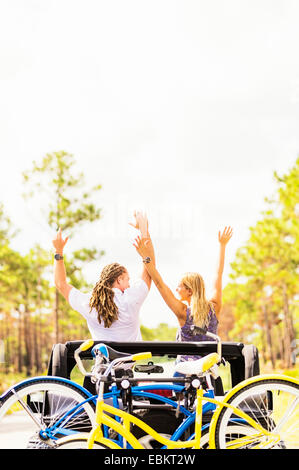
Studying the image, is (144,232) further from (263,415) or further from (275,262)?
(275,262)

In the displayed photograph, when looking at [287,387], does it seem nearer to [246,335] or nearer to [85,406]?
[85,406]

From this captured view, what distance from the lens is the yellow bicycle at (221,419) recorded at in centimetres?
299

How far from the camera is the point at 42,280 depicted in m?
27.7

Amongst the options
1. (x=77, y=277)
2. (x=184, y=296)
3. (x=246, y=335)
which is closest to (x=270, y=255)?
(x=77, y=277)

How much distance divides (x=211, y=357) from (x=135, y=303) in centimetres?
103

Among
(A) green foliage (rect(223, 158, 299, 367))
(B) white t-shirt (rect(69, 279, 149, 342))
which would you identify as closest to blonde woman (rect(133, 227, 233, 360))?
(B) white t-shirt (rect(69, 279, 149, 342))

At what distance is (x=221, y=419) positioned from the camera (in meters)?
3.04

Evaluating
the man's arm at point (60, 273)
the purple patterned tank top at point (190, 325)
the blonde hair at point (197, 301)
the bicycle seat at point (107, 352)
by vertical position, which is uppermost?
the man's arm at point (60, 273)

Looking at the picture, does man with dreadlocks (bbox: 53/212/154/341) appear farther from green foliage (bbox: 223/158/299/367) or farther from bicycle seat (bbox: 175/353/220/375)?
green foliage (bbox: 223/158/299/367)

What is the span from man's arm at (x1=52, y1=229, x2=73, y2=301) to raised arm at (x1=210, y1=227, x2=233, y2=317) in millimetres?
1017

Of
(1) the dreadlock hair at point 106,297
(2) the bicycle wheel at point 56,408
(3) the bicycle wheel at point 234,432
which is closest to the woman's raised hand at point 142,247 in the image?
(1) the dreadlock hair at point 106,297

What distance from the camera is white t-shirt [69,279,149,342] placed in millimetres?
3971

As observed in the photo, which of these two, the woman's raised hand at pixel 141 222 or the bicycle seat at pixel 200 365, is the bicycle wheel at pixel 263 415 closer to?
the bicycle seat at pixel 200 365
